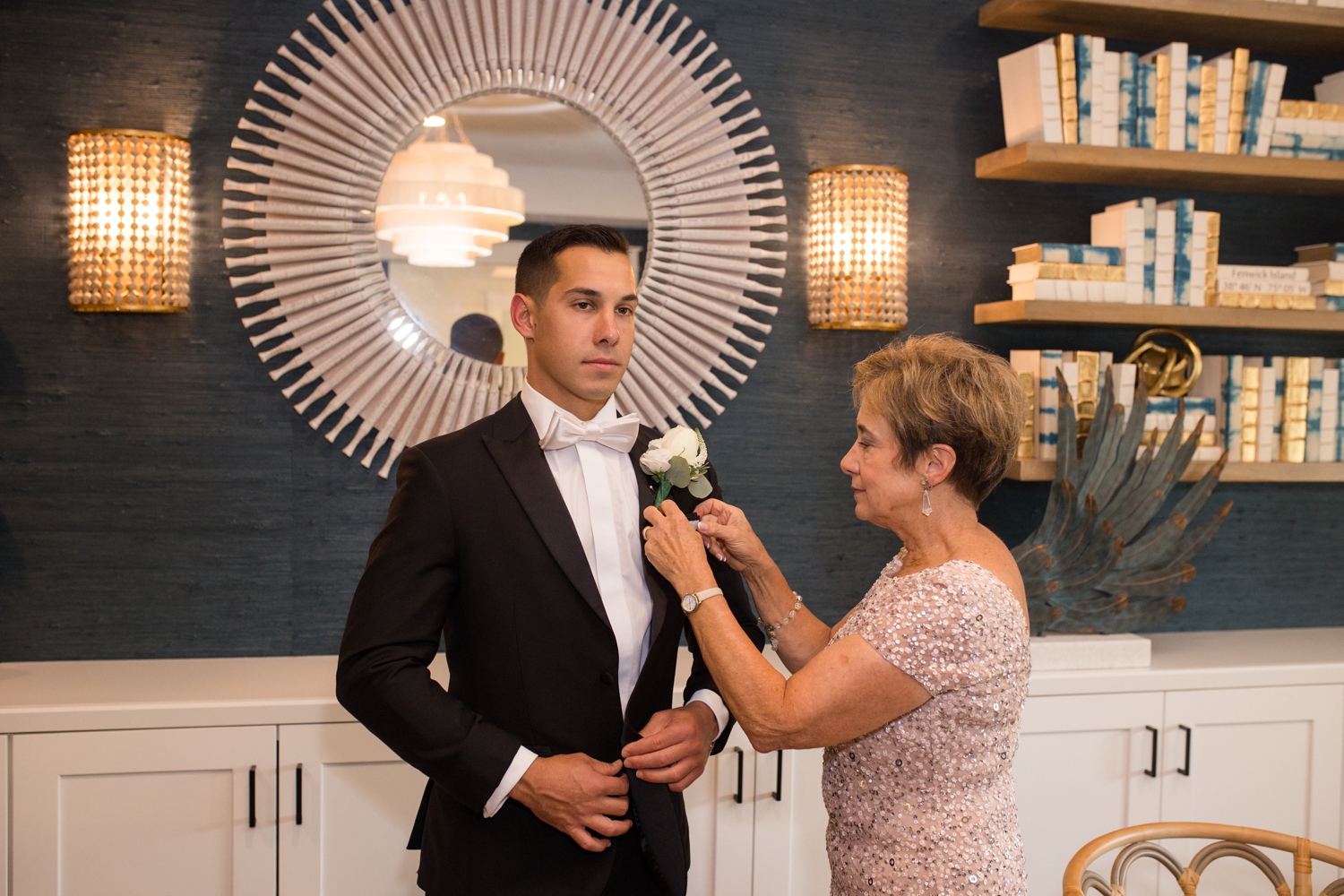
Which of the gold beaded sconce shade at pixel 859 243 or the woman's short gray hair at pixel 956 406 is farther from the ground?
the gold beaded sconce shade at pixel 859 243

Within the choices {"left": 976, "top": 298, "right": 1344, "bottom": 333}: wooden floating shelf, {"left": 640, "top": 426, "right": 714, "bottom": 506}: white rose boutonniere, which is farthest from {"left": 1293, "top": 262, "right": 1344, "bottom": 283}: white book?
{"left": 640, "top": 426, "right": 714, "bottom": 506}: white rose boutonniere

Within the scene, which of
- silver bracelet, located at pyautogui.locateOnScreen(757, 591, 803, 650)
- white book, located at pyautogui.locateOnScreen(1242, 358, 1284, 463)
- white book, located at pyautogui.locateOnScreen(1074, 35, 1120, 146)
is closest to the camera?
silver bracelet, located at pyautogui.locateOnScreen(757, 591, 803, 650)

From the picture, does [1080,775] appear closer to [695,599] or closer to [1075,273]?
[1075,273]

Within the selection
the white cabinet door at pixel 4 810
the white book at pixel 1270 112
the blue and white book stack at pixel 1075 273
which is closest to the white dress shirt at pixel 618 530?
the white cabinet door at pixel 4 810

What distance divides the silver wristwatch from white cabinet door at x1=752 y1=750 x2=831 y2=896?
0.88m

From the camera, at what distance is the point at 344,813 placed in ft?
6.86

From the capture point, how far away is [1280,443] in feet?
9.18

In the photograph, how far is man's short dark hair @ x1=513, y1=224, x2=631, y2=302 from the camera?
1.57 m

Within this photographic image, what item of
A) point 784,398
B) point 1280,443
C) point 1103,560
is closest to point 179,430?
point 784,398

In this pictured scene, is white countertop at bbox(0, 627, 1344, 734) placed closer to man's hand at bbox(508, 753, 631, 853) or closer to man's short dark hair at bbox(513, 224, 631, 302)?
man's hand at bbox(508, 753, 631, 853)

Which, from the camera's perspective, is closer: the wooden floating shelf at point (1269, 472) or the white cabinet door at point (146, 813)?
the white cabinet door at point (146, 813)

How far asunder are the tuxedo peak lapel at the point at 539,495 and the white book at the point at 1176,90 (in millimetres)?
2008

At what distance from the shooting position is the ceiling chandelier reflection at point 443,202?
2406 mm

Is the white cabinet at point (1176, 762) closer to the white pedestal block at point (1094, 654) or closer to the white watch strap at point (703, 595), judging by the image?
the white pedestal block at point (1094, 654)
